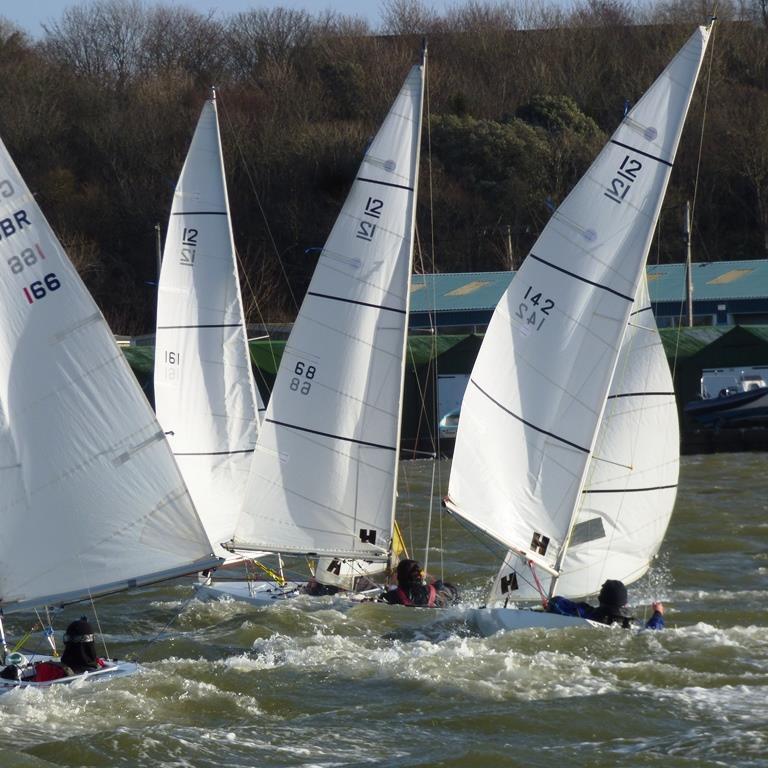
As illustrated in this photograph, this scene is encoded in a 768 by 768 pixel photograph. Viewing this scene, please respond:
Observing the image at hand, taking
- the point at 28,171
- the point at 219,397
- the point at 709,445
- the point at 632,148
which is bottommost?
the point at 709,445

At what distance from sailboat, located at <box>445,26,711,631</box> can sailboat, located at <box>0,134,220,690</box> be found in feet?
13.0

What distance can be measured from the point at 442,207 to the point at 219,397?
39.5 meters

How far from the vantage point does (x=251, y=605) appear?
15719 mm

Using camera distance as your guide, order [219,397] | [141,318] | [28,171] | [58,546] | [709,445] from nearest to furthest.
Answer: [58,546]
[219,397]
[709,445]
[141,318]
[28,171]

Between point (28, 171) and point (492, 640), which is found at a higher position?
point (28, 171)

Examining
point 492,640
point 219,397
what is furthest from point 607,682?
point 219,397

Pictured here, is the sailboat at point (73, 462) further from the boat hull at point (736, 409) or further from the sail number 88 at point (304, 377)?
the boat hull at point (736, 409)

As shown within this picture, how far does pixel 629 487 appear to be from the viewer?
14234 millimetres

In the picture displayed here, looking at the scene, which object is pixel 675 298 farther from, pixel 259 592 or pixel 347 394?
pixel 347 394

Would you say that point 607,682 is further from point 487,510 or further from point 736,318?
point 736,318

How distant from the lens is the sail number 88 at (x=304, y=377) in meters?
15.3

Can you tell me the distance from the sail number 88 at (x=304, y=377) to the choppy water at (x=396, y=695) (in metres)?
2.23

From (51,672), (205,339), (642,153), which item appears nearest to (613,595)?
(642,153)

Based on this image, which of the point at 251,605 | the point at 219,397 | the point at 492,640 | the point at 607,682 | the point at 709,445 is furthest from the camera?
the point at 709,445
